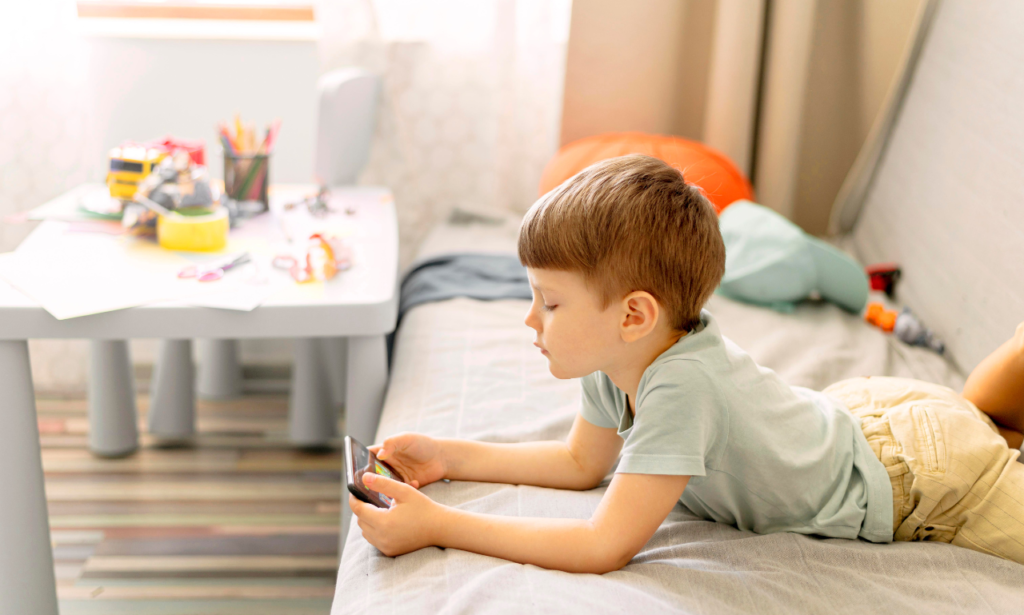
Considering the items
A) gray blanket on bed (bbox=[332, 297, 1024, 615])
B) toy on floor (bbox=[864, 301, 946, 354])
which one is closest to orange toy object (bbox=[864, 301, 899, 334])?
toy on floor (bbox=[864, 301, 946, 354])

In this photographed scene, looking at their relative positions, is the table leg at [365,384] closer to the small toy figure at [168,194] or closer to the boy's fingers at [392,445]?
the boy's fingers at [392,445]

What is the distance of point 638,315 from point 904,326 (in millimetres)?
792

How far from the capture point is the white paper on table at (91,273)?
0.96 metres

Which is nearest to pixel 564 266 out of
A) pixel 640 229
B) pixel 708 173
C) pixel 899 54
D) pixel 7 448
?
pixel 640 229

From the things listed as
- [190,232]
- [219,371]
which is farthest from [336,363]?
[190,232]

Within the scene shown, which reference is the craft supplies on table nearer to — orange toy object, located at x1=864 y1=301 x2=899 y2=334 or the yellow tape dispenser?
the yellow tape dispenser

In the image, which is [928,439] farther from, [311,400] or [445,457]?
[311,400]

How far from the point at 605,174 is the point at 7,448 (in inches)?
31.0

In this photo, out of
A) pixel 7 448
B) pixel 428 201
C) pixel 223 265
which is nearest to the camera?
pixel 7 448

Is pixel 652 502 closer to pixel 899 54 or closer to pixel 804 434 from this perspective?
pixel 804 434

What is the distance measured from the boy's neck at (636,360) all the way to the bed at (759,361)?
0.15 metres

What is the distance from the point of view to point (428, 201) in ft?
6.35

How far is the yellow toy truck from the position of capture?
49.9 inches

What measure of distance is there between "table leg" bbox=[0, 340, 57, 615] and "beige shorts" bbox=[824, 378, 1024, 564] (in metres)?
0.98
